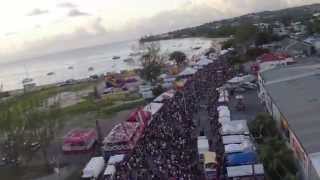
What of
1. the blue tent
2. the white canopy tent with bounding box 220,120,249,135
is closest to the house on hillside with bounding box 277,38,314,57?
the white canopy tent with bounding box 220,120,249,135

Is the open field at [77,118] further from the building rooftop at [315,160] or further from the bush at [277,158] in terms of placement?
the building rooftop at [315,160]

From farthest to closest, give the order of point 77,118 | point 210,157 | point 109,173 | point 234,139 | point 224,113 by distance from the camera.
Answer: point 77,118
point 224,113
point 234,139
point 109,173
point 210,157

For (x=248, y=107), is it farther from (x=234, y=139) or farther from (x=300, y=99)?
(x=234, y=139)

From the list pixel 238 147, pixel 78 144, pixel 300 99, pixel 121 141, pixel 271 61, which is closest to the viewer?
pixel 238 147

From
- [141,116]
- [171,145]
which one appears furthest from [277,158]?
[141,116]

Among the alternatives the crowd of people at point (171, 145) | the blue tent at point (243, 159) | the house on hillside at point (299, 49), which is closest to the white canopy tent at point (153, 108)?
the crowd of people at point (171, 145)

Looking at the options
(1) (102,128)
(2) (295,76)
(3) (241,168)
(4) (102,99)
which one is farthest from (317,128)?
(4) (102,99)

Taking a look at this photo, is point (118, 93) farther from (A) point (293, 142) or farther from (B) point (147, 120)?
(A) point (293, 142)

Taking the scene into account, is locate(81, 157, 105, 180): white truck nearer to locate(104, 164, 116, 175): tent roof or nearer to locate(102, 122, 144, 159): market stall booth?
locate(104, 164, 116, 175): tent roof
